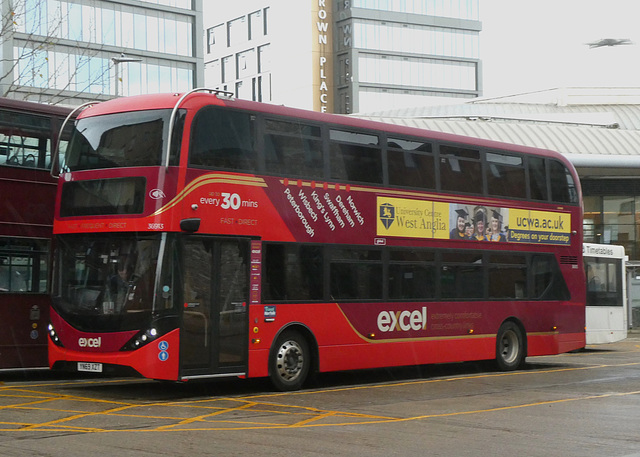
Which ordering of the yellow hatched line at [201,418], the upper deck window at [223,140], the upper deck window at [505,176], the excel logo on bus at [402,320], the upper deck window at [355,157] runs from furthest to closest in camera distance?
the upper deck window at [505,176] < the excel logo on bus at [402,320] < the upper deck window at [355,157] < the upper deck window at [223,140] < the yellow hatched line at [201,418]

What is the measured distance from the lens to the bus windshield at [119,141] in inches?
573

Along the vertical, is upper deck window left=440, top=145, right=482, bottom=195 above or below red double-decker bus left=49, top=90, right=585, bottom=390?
above

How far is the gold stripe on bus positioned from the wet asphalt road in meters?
2.64

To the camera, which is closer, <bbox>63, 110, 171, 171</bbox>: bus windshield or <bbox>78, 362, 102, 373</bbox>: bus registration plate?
<bbox>78, 362, 102, 373</bbox>: bus registration plate

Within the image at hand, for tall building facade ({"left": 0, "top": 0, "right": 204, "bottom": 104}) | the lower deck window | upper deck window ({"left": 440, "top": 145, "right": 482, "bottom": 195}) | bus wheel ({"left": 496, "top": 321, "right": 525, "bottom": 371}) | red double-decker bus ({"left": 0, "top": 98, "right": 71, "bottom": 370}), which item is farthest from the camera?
tall building facade ({"left": 0, "top": 0, "right": 204, "bottom": 104})

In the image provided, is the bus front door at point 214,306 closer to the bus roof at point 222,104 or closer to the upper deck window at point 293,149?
the upper deck window at point 293,149

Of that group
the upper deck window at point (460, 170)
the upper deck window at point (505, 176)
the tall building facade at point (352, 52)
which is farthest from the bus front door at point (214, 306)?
the tall building facade at point (352, 52)

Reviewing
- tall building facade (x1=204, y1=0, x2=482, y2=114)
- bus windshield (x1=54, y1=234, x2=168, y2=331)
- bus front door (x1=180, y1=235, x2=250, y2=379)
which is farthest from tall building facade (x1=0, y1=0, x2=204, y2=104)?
bus front door (x1=180, y1=235, x2=250, y2=379)

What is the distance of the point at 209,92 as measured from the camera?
15297mm

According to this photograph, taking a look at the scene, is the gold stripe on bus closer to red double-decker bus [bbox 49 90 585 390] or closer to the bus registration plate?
red double-decker bus [bbox 49 90 585 390]

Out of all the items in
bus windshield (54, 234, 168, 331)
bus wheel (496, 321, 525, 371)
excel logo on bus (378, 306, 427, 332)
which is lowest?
bus wheel (496, 321, 525, 371)

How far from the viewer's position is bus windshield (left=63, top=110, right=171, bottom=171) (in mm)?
14547

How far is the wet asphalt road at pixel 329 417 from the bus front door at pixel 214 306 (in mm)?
549

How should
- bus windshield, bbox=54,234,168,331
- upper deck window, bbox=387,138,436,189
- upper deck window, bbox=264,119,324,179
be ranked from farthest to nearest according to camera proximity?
upper deck window, bbox=387,138,436,189 → upper deck window, bbox=264,119,324,179 → bus windshield, bbox=54,234,168,331
